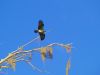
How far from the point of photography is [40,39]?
25.3 ft

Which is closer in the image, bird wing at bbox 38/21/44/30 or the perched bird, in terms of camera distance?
the perched bird

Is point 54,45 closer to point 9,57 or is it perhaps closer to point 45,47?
point 45,47

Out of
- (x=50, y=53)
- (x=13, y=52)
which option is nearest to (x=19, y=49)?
(x=13, y=52)

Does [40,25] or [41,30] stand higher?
[40,25]

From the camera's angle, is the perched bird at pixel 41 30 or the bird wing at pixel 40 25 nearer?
the perched bird at pixel 41 30

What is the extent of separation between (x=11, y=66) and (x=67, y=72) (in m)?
1.27

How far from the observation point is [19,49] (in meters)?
8.02

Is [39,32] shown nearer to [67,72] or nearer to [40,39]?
[40,39]

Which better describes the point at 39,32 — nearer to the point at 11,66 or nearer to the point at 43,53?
the point at 43,53

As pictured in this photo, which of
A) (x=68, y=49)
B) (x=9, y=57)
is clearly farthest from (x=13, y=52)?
(x=68, y=49)

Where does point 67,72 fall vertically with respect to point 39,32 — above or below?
below

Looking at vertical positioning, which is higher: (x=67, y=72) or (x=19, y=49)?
(x=19, y=49)

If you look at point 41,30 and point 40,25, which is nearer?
point 41,30

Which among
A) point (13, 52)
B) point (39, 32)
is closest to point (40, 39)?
point (39, 32)
